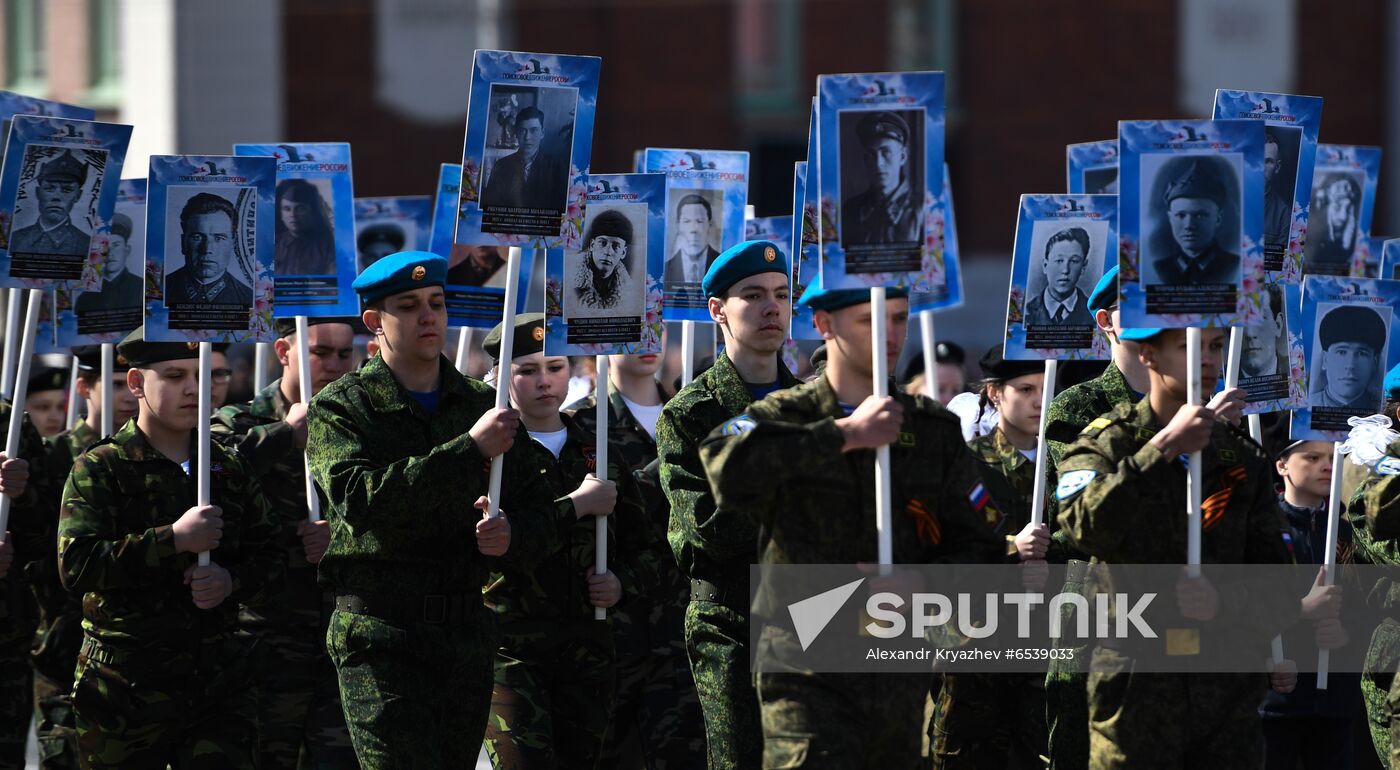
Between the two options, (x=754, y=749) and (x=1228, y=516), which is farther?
(x=754, y=749)

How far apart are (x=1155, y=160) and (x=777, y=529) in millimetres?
1718

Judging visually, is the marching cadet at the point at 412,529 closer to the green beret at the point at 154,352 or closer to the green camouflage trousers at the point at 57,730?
the green beret at the point at 154,352

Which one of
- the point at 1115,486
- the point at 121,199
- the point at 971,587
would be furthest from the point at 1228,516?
the point at 121,199

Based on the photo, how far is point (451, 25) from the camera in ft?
86.7

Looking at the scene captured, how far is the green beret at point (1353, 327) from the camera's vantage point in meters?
8.06

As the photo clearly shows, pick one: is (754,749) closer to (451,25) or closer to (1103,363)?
(1103,363)

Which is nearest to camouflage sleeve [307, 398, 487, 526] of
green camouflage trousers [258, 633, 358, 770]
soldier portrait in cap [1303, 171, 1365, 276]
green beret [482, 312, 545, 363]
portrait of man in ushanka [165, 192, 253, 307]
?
portrait of man in ushanka [165, 192, 253, 307]

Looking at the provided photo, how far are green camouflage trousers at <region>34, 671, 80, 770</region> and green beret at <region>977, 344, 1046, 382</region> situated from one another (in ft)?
14.5

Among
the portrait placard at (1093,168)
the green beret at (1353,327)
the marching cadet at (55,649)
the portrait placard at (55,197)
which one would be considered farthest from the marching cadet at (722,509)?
the marching cadet at (55,649)

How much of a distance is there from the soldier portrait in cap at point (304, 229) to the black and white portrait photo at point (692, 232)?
153 centimetres

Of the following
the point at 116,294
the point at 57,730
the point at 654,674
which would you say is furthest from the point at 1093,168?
the point at 57,730

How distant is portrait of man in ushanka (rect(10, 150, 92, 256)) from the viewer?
827 centimetres

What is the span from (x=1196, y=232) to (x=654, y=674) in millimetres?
3124

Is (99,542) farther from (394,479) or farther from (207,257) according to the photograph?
(394,479)
